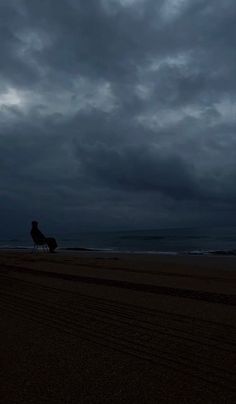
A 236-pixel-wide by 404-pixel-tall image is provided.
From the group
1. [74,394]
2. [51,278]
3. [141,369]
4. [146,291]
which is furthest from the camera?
[51,278]

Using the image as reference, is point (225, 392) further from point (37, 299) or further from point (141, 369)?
point (37, 299)

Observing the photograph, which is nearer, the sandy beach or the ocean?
the sandy beach

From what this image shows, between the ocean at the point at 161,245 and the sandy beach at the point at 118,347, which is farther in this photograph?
the ocean at the point at 161,245

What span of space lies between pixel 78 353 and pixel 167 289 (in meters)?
4.56

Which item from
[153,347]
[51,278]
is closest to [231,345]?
[153,347]

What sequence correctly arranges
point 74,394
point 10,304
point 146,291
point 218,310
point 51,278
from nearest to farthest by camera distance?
point 74,394
point 218,310
point 10,304
point 146,291
point 51,278

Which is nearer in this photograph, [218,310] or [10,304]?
[218,310]

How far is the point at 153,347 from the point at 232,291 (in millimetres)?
4492

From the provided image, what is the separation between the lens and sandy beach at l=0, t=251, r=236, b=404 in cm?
324

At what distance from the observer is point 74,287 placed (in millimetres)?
8742

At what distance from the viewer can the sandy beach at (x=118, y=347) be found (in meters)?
3.24

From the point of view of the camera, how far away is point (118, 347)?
4.38 m

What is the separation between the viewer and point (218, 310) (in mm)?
6258

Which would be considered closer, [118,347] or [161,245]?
[118,347]
